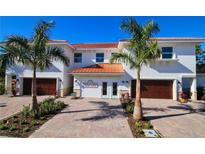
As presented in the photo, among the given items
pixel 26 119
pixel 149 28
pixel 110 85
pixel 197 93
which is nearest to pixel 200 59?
pixel 197 93

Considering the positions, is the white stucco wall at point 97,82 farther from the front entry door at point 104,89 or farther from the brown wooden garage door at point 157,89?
the brown wooden garage door at point 157,89

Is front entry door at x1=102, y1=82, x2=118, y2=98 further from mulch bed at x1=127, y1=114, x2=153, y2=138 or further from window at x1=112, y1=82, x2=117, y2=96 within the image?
mulch bed at x1=127, y1=114, x2=153, y2=138

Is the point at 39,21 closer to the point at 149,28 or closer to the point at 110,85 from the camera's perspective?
the point at 149,28

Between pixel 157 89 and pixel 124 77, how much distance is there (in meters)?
4.01

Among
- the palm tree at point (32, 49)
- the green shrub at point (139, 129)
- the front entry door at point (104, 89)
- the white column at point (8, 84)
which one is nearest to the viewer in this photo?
the green shrub at point (139, 129)

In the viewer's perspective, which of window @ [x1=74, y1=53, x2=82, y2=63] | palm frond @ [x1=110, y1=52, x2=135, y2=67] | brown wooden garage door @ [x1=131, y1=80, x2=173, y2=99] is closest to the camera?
palm frond @ [x1=110, y1=52, x2=135, y2=67]

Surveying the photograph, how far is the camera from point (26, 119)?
859cm

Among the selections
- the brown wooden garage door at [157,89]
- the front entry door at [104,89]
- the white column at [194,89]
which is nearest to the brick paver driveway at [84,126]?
the front entry door at [104,89]

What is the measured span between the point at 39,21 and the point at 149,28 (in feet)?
22.8

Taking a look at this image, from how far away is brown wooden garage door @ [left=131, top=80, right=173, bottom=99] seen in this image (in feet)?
54.0

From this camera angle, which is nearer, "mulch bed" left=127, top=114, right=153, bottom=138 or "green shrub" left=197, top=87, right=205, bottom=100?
"mulch bed" left=127, top=114, right=153, bottom=138

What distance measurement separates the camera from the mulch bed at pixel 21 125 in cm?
666

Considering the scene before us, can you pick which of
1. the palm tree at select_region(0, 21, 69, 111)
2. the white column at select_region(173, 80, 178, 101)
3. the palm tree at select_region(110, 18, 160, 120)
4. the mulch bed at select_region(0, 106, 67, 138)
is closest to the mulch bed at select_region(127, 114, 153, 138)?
the palm tree at select_region(110, 18, 160, 120)

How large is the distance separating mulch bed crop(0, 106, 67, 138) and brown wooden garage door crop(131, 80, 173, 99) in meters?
10.9
